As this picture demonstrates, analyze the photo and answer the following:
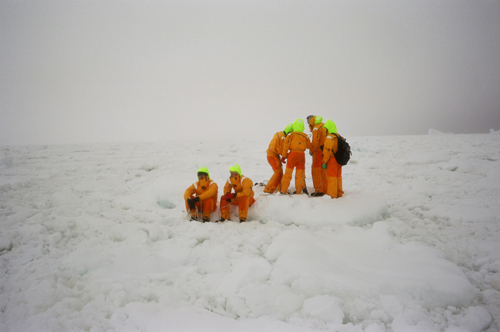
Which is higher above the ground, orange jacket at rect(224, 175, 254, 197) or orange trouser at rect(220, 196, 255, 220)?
orange jacket at rect(224, 175, 254, 197)

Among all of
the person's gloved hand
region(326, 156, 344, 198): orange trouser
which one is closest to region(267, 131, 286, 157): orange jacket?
region(326, 156, 344, 198): orange trouser

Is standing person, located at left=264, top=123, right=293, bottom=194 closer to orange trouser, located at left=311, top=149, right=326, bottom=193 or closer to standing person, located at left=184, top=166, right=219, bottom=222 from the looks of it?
orange trouser, located at left=311, top=149, right=326, bottom=193

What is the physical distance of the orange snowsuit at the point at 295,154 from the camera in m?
4.86

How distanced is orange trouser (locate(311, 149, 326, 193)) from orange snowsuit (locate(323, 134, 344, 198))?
229mm

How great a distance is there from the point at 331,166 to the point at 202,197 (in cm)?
259

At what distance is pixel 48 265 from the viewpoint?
A: 288 cm

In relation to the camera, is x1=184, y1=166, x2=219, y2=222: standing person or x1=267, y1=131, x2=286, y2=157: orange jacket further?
x1=267, y1=131, x2=286, y2=157: orange jacket

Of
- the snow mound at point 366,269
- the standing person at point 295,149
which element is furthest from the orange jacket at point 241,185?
the snow mound at point 366,269

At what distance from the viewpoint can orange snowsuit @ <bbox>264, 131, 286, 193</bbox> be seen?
204 inches

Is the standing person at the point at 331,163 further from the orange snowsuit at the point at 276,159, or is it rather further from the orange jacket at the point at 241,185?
the orange jacket at the point at 241,185

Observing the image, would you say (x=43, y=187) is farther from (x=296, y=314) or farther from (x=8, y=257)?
(x=296, y=314)

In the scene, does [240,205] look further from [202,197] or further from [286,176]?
[286,176]

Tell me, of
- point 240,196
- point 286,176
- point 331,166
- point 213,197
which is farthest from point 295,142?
point 213,197

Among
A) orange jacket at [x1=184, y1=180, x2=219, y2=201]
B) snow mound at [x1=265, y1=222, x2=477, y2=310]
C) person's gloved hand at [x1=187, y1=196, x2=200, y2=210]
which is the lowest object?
snow mound at [x1=265, y1=222, x2=477, y2=310]
